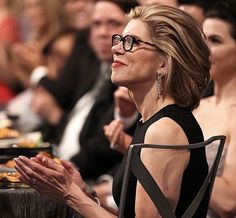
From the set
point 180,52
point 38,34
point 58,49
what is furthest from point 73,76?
point 180,52

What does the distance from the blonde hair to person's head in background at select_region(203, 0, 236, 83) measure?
3.49 ft

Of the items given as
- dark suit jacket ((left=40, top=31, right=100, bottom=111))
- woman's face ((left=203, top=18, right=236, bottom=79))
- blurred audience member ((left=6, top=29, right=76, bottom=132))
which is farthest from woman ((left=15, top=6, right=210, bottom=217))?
blurred audience member ((left=6, top=29, right=76, bottom=132))

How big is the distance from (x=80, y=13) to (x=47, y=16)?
62 centimetres

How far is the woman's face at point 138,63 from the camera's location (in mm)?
3299

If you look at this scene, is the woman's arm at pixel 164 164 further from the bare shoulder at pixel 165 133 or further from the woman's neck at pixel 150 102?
the woman's neck at pixel 150 102

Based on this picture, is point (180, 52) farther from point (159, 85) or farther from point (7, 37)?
point (7, 37)

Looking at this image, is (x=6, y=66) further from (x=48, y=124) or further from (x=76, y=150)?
(x=76, y=150)

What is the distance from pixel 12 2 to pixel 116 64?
6.28 metres

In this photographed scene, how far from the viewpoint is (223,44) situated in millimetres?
4383

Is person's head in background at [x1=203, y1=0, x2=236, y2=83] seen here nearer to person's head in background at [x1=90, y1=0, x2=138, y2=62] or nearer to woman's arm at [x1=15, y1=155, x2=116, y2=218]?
woman's arm at [x1=15, y1=155, x2=116, y2=218]

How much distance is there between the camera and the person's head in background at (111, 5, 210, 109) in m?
3.26

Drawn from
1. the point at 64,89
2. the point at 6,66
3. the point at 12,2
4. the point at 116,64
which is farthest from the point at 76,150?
the point at 12,2

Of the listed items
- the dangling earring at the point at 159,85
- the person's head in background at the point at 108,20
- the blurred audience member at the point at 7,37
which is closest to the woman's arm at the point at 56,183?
the dangling earring at the point at 159,85

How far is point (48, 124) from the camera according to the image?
23.6ft
